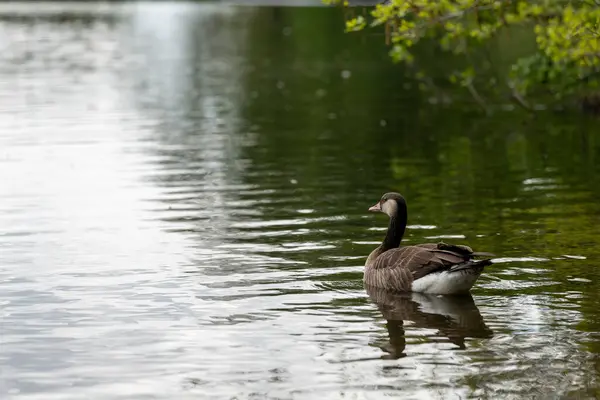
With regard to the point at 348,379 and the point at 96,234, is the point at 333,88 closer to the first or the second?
the point at 96,234

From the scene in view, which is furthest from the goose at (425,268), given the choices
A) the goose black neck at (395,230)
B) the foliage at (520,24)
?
the foliage at (520,24)

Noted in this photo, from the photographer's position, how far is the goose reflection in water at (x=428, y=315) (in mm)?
13180

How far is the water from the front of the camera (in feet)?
39.2

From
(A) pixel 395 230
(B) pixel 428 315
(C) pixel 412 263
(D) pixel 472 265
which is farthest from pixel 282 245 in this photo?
(D) pixel 472 265

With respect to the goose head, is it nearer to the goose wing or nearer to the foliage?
the goose wing

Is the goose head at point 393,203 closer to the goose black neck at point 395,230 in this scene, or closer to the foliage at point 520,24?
the goose black neck at point 395,230

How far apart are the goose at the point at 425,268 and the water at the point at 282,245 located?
9.1 inches

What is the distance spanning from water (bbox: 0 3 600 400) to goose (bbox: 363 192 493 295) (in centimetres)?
23

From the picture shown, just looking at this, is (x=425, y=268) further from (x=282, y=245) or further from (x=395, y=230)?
(x=282, y=245)

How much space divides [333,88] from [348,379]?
36.2 m

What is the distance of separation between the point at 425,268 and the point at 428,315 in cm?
74

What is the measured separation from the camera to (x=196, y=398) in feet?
36.3

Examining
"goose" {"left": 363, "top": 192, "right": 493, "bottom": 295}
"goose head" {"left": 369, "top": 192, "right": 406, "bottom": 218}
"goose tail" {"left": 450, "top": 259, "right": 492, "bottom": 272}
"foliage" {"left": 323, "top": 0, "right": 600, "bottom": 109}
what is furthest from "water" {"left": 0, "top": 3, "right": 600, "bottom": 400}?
"foliage" {"left": 323, "top": 0, "right": 600, "bottom": 109}

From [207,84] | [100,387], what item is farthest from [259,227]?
[207,84]
